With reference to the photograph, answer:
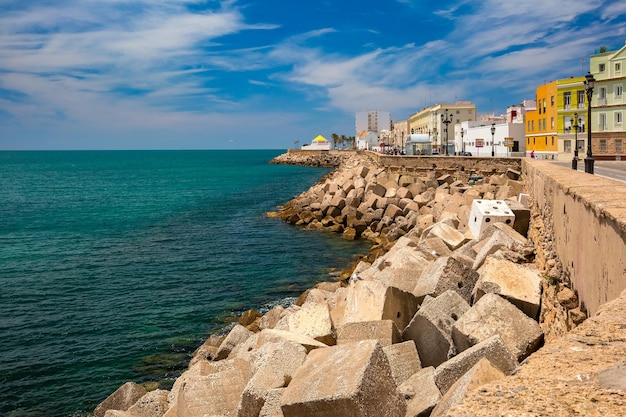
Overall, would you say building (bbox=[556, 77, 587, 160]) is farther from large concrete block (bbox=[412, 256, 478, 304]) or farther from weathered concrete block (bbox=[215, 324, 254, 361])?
weathered concrete block (bbox=[215, 324, 254, 361])

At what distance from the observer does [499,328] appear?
5953mm

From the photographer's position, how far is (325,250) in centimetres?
2275

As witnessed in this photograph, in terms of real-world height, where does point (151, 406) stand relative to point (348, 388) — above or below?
below

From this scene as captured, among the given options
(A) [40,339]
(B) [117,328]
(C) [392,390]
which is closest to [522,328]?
(C) [392,390]

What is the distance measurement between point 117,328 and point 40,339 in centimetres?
181

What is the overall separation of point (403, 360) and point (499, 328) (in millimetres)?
1187

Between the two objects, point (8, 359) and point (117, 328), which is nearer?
point (8, 359)

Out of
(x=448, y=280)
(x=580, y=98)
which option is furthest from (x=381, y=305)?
(x=580, y=98)

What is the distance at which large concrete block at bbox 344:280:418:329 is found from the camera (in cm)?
771

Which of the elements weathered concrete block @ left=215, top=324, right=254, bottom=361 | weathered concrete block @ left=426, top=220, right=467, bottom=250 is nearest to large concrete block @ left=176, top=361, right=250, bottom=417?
weathered concrete block @ left=215, top=324, right=254, bottom=361

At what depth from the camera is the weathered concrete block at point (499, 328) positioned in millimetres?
5863

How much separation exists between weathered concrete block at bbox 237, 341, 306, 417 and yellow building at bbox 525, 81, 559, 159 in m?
34.7

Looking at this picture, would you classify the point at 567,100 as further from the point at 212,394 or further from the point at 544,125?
the point at 212,394

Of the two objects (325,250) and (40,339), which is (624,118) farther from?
(40,339)
